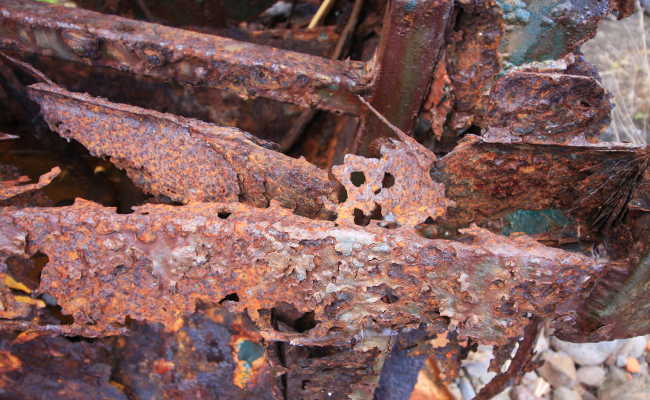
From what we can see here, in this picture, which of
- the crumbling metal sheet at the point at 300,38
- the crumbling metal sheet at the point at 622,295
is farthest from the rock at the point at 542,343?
the crumbling metal sheet at the point at 300,38

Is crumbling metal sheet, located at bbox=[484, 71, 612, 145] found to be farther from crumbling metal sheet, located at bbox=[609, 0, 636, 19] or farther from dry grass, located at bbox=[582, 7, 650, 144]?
dry grass, located at bbox=[582, 7, 650, 144]

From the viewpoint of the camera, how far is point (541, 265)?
1.27 meters

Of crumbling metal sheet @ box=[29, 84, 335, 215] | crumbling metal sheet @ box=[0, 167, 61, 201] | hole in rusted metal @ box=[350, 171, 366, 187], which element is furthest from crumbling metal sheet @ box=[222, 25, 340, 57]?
crumbling metal sheet @ box=[0, 167, 61, 201]

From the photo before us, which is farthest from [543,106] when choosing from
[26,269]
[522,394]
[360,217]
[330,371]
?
[522,394]

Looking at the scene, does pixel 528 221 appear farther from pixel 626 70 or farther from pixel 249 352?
pixel 626 70

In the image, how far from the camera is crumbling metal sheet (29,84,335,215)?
1.49 meters

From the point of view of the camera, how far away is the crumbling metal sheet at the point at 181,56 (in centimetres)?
172

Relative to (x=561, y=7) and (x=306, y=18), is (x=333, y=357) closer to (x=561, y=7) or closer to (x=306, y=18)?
(x=561, y=7)

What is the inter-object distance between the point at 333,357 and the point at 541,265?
77 centimetres

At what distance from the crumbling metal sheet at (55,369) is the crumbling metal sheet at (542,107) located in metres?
1.79

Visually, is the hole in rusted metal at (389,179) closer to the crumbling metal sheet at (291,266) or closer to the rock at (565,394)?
the crumbling metal sheet at (291,266)

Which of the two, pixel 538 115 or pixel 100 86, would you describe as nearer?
pixel 538 115

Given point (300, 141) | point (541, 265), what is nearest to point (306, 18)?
point (300, 141)

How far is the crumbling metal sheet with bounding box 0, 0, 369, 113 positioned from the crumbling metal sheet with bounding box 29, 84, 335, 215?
26 cm
